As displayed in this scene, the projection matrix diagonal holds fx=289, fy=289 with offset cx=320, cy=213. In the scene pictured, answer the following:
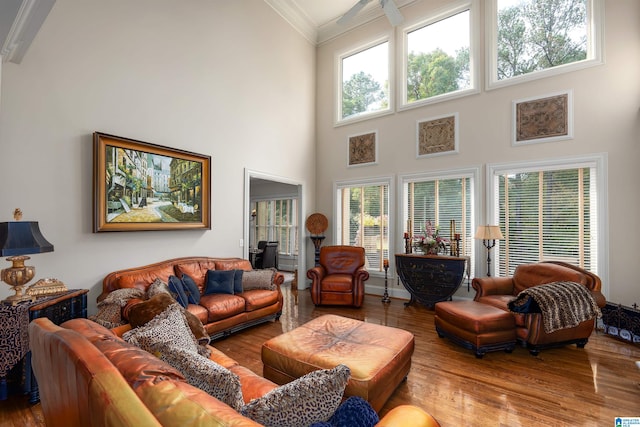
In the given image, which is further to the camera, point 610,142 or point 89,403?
point 610,142

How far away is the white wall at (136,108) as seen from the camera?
282 centimetres

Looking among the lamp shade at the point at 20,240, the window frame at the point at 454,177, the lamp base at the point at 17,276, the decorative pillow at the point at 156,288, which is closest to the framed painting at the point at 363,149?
the window frame at the point at 454,177

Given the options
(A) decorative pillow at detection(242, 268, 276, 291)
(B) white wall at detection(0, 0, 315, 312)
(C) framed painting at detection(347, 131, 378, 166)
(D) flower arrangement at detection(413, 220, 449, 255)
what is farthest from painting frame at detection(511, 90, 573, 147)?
(A) decorative pillow at detection(242, 268, 276, 291)

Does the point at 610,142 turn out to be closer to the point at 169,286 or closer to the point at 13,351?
the point at 169,286

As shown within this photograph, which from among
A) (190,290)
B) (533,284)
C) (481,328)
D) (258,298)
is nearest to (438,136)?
(533,284)

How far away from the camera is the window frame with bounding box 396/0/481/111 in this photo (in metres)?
4.88

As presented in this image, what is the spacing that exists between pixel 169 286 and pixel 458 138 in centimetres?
492

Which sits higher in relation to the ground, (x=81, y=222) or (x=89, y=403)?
(x=81, y=222)

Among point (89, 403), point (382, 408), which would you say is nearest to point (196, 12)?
point (89, 403)

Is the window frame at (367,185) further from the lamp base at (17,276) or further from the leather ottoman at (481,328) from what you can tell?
the lamp base at (17,276)

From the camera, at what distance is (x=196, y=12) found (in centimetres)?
425

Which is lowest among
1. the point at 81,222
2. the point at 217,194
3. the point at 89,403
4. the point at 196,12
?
the point at 89,403

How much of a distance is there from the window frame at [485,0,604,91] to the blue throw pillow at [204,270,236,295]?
198 inches

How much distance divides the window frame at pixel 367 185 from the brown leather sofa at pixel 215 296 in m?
2.31
